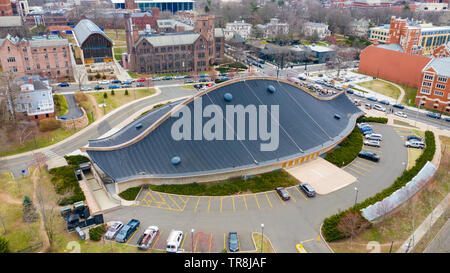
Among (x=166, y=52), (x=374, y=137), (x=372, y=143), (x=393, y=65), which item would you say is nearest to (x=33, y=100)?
(x=166, y=52)

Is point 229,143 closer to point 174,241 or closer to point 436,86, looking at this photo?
point 174,241

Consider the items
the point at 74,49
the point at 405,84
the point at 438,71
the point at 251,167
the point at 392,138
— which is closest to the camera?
the point at 251,167

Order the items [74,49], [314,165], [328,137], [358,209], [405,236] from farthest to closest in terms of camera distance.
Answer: [74,49] → [328,137] → [314,165] → [358,209] → [405,236]

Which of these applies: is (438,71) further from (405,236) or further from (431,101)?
(405,236)

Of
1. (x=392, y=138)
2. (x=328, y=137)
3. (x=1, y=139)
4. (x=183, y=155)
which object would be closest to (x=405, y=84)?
(x=392, y=138)

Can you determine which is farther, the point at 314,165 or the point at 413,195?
the point at 314,165

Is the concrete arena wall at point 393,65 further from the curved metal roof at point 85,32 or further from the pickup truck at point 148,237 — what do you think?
the curved metal roof at point 85,32

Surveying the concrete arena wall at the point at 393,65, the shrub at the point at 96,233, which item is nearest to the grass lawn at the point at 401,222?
the shrub at the point at 96,233
